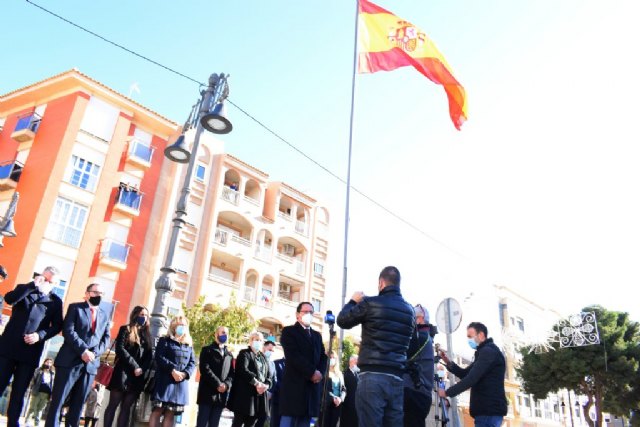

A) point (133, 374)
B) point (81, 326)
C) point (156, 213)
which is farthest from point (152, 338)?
point (156, 213)

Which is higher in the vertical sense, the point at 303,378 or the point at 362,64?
the point at 362,64

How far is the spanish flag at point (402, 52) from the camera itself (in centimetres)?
1373

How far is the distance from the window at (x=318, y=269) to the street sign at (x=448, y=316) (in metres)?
30.7

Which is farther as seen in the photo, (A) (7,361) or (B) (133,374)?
(B) (133,374)

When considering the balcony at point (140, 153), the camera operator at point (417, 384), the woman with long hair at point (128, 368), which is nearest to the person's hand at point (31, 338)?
the woman with long hair at point (128, 368)

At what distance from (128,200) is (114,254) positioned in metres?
3.49

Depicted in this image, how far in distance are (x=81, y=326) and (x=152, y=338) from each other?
53.8 inches

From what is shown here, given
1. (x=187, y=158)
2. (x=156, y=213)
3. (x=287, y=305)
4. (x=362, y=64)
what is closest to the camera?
(x=187, y=158)

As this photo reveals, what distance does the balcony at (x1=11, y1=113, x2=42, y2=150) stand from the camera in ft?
94.4

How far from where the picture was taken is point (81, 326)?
6203mm

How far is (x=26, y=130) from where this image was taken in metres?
28.8

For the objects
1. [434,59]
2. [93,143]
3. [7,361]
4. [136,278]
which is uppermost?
[93,143]

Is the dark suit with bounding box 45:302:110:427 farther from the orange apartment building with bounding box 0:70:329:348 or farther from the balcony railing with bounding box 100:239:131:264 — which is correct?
the balcony railing with bounding box 100:239:131:264

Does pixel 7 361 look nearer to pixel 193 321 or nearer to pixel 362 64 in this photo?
pixel 362 64
